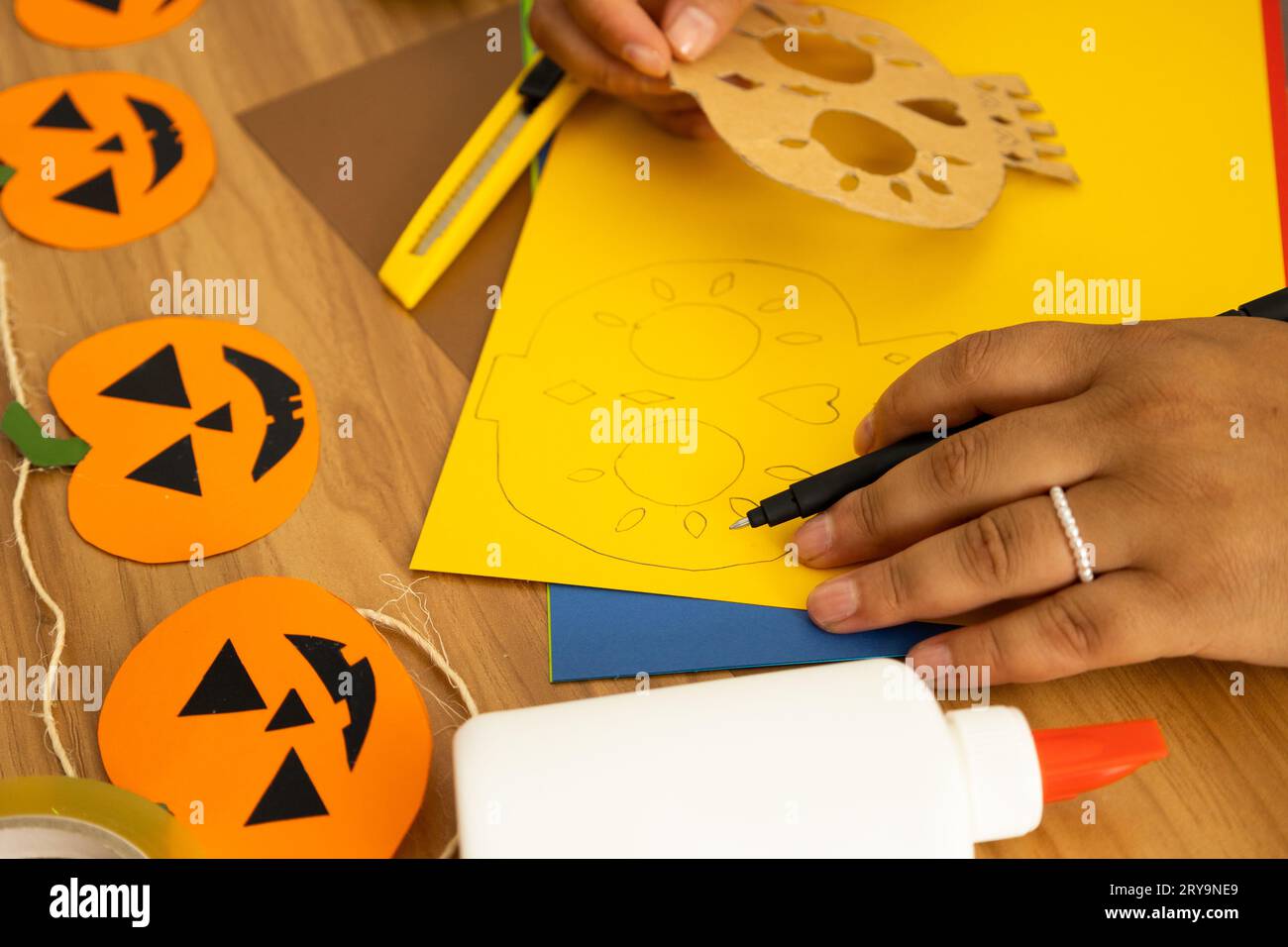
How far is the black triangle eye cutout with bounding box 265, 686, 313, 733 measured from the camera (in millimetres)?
527

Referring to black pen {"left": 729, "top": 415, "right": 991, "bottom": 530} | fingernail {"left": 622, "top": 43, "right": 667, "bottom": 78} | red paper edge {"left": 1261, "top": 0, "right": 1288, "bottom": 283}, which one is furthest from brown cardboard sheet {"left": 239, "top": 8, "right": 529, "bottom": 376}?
red paper edge {"left": 1261, "top": 0, "right": 1288, "bottom": 283}

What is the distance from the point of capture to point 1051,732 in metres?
0.47

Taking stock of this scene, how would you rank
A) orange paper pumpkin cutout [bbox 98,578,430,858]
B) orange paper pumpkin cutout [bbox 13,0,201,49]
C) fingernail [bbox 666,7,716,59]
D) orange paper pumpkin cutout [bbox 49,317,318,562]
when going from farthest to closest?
orange paper pumpkin cutout [bbox 13,0,201,49] → fingernail [bbox 666,7,716,59] → orange paper pumpkin cutout [bbox 49,317,318,562] → orange paper pumpkin cutout [bbox 98,578,430,858]

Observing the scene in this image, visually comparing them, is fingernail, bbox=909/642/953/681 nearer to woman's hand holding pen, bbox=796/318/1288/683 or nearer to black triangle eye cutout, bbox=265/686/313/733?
woman's hand holding pen, bbox=796/318/1288/683

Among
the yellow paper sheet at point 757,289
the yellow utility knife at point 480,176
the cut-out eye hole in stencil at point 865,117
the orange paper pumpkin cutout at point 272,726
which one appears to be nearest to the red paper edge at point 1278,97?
the yellow paper sheet at point 757,289

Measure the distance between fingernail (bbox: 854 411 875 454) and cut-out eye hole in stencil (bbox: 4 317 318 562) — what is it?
0.32 m

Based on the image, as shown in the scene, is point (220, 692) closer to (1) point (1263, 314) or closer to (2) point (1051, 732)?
(2) point (1051, 732)

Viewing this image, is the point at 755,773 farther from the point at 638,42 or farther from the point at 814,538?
the point at 638,42

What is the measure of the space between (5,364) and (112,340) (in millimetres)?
64

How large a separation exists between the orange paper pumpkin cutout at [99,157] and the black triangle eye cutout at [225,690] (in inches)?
13.2

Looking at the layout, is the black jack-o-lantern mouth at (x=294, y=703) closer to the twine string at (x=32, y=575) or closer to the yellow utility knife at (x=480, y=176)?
the twine string at (x=32, y=575)

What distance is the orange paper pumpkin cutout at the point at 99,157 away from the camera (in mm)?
726
